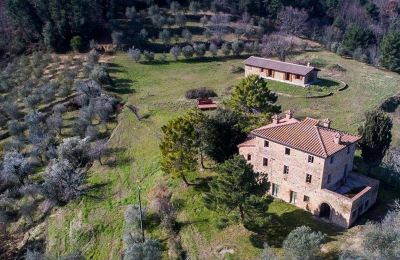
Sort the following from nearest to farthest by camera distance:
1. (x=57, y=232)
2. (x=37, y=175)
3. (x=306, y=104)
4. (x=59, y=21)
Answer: (x=57, y=232) → (x=37, y=175) → (x=306, y=104) → (x=59, y=21)

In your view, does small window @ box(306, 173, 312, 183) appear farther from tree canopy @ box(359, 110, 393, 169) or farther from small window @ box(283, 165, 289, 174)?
tree canopy @ box(359, 110, 393, 169)

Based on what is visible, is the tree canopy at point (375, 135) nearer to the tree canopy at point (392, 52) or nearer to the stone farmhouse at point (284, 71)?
the stone farmhouse at point (284, 71)

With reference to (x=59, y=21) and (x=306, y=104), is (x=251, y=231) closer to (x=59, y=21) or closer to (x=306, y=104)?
(x=306, y=104)

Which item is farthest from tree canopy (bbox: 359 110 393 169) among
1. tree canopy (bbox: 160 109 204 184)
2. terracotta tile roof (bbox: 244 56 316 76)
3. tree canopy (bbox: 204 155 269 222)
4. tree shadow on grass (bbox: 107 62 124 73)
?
tree shadow on grass (bbox: 107 62 124 73)

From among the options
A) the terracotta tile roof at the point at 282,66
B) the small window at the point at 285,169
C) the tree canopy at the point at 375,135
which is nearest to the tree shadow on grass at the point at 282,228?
the small window at the point at 285,169

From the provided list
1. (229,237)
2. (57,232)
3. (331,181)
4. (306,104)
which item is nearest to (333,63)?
(306,104)
